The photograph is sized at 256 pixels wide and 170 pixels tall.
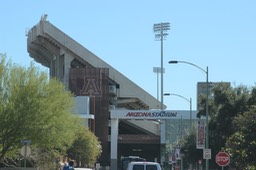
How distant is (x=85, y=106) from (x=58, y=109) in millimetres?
54223

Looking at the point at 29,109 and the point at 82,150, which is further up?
the point at 29,109

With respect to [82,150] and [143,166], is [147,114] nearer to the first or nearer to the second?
[82,150]

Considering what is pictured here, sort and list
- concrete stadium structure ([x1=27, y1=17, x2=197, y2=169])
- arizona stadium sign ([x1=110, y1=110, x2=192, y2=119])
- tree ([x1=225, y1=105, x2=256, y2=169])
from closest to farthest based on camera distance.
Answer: tree ([x1=225, y1=105, x2=256, y2=169]), arizona stadium sign ([x1=110, y1=110, x2=192, y2=119]), concrete stadium structure ([x1=27, y1=17, x2=197, y2=169])

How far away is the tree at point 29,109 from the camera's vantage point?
40.3 m

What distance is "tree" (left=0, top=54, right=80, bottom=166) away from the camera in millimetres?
40312

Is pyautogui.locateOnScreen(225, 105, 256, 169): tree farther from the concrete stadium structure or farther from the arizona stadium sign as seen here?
the concrete stadium structure

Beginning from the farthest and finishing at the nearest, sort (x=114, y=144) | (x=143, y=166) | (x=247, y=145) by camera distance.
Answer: (x=114, y=144) < (x=247, y=145) < (x=143, y=166)

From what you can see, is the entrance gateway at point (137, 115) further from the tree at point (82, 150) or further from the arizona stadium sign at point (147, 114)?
→ the tree at point (82, 150)

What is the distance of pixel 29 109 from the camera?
40406 millimetres

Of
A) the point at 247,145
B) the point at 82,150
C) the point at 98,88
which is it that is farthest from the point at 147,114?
the point at 247,145

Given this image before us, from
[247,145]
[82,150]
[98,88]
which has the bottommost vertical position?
[247,145]

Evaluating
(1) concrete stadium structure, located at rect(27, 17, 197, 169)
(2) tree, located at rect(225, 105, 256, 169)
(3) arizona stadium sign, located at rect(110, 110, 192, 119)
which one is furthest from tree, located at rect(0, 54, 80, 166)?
(3) arizona stadium sign, located at rect(110, 110, 192, 119)

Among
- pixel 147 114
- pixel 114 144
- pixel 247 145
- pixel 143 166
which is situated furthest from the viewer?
pixel 114 144

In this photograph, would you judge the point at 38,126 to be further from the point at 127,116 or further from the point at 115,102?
the point at 115,102
